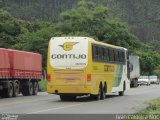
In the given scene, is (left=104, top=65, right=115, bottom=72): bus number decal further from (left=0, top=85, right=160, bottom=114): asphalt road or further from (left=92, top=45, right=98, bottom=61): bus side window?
(left=0, top=85, right=160, bottom=114): asphalt road

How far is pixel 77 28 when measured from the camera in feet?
250

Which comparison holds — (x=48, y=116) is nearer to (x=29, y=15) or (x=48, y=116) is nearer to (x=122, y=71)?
(x=122, y=71)

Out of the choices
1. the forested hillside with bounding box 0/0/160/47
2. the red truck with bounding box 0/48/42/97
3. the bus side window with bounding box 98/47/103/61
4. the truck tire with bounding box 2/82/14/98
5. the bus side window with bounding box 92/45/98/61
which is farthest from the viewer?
the forested hillside with bounding box 0/0/160/47

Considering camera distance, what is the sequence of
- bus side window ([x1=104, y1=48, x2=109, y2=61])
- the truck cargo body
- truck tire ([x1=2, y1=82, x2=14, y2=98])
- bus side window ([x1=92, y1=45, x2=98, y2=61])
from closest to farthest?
bus side window ([x1=92, y1=45, x2=98, y2=61]) → bus side window ([x1=104, y1=48, x2=109, y2=61]) → truck tire ([x1=2, y1=82, x2=14, y2=98]) → the truck cargo body

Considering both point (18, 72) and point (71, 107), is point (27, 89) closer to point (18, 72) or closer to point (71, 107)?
point (18, 72)

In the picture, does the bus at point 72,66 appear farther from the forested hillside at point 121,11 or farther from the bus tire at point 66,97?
the forested hillside at point 121,11

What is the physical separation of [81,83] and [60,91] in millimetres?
1153

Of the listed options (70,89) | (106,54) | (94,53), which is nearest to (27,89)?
(106,54)

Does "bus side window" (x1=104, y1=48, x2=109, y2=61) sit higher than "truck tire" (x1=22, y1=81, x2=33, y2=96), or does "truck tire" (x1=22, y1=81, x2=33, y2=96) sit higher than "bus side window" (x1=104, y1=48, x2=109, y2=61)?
"bus side window" (x1=104, y1=48, x2=109, y2=61)

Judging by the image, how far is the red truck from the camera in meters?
33.9

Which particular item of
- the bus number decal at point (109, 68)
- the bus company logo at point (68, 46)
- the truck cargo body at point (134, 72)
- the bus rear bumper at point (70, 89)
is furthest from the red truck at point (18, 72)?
the truck cargo body at point (134, 72)

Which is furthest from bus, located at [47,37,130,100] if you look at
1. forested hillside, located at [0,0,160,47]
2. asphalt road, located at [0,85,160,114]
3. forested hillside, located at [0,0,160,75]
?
forested hillside, located at [0,0,160,47]

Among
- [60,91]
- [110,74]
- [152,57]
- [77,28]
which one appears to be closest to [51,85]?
[60,91]

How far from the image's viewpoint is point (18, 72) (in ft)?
119
